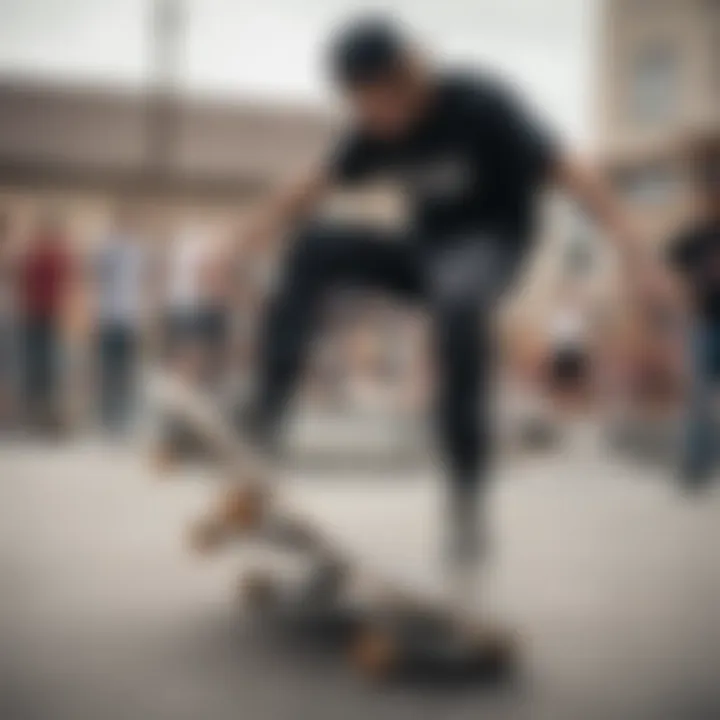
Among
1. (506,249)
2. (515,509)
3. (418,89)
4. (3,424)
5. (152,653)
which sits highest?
(418,89)

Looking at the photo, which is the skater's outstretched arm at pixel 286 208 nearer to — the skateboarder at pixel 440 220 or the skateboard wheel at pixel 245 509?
the skateboarder at pixel 440 220

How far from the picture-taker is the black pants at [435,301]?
92 centimetres

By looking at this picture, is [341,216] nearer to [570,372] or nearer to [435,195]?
[435,195]

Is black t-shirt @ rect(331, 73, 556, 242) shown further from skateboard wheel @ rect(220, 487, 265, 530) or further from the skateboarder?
skateboard wheel @ rect(220, 487, 265, 530)

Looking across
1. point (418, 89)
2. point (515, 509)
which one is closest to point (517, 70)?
point (418, 89)

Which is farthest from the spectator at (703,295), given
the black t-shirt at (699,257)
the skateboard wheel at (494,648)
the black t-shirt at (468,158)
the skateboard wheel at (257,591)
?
the skateboard wheel at (257,591)

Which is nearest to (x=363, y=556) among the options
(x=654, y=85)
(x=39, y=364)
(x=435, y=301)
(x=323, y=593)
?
(x=323, y=593)

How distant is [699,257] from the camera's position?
3.16 ft

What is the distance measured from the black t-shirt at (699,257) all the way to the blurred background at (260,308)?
0.02 meters

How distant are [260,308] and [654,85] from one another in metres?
0.52

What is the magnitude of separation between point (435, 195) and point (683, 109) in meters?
0.31

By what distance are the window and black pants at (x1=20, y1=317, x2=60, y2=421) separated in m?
0.71

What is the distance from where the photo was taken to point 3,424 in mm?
995

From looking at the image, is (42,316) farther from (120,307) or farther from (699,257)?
(699,257)
